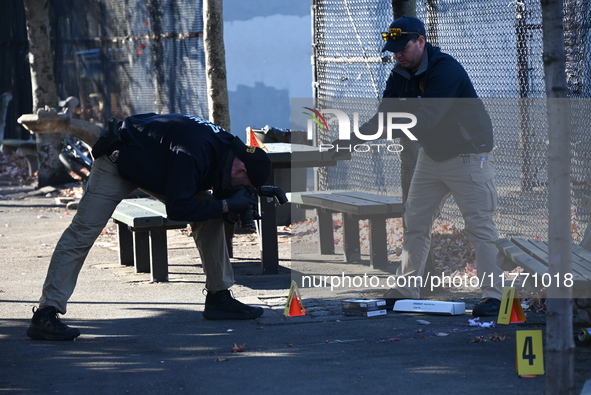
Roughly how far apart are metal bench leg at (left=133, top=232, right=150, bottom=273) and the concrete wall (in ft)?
34.8

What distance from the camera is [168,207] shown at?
5.46 meters

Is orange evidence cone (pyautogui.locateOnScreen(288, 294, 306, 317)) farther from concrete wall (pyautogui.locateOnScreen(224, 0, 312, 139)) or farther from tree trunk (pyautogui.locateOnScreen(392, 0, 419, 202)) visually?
concrete wall (pyautogui.locateOnScreen(224, 0, 312, 139))

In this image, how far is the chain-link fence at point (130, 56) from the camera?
14055mm

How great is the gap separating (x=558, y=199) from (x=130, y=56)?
12.6 meters

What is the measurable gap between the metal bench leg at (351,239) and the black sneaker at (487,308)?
246 centimetres

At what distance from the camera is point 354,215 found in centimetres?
783

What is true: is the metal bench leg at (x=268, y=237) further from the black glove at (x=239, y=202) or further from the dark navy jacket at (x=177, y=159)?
the black glove at (x=239, y=202)

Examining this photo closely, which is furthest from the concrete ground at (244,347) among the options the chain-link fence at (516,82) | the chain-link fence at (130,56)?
the chain-link fence at (130,56)

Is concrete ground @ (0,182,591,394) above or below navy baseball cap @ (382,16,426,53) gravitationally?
below

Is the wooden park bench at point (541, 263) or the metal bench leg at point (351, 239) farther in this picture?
the metal bench leg at point (351, 239)

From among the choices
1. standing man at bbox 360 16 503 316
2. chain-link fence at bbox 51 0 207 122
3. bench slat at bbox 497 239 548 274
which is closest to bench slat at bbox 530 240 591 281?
bench slat at bbox 497 239 548 274

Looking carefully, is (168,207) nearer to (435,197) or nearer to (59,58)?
(435,197)

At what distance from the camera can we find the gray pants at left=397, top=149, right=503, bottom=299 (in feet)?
19.6

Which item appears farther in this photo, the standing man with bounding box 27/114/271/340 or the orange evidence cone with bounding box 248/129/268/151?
the orange evidence cone with bounding box 248/129/268/151
